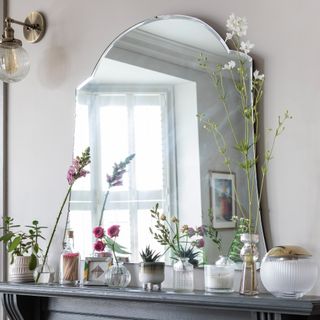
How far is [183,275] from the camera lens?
2129 mm

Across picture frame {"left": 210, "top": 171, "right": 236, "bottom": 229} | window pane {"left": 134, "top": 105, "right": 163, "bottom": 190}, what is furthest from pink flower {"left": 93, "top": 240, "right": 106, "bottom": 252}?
picture frame {"left": 210, "top": 171, "right": 236, "bottom": 229}

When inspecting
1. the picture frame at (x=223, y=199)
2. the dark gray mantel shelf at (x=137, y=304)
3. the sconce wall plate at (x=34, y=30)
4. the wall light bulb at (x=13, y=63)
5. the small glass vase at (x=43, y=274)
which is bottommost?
the dark gray mantel shelf at (x=137, y=304)

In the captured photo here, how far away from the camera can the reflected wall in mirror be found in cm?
218

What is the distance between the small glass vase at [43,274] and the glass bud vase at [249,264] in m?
0.93

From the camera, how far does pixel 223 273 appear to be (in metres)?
1.93

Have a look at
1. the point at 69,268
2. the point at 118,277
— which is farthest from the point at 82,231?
the point at 118,277

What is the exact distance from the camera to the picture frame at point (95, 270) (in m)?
2.30

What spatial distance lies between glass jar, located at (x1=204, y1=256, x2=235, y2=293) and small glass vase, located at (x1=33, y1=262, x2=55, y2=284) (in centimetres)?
82

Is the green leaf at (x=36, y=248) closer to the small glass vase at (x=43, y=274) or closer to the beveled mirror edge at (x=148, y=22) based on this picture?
the small glass vase at (x=43, y=274)

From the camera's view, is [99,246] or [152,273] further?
[99,246]

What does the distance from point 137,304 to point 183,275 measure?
0.21m

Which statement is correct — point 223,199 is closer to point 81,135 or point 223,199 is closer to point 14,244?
point 81,135

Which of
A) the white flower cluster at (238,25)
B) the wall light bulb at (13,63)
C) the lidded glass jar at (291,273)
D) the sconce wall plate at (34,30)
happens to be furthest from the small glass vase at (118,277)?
the sconce wall plate at (34,30)

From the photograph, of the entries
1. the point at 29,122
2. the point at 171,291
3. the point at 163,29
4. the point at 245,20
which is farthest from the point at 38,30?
the point at 171,291
